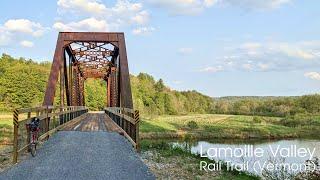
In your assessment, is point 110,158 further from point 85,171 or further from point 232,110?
point 232,110

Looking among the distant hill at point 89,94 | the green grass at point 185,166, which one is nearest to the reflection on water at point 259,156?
the green grass at point 185,166

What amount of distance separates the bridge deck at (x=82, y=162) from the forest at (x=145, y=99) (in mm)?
63990

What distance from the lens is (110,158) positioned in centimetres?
1024

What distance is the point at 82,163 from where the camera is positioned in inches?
370

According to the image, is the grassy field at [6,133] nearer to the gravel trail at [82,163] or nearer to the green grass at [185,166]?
the gravel trail at [82,163]

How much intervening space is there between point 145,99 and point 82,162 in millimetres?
100061

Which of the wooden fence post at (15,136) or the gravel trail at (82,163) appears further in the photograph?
the wooden fence post at (15,136)

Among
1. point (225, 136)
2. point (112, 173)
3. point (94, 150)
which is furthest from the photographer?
point (225, 136)

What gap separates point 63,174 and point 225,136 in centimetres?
3883

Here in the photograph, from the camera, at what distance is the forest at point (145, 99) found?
78.6m

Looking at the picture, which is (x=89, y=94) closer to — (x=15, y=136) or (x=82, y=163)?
(x=15, y=136)

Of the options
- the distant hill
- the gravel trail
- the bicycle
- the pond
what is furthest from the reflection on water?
the distant hill

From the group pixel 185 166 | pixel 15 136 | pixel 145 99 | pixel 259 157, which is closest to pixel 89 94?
pixel 145 99

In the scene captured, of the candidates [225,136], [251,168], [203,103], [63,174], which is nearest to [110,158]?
[63,174]
